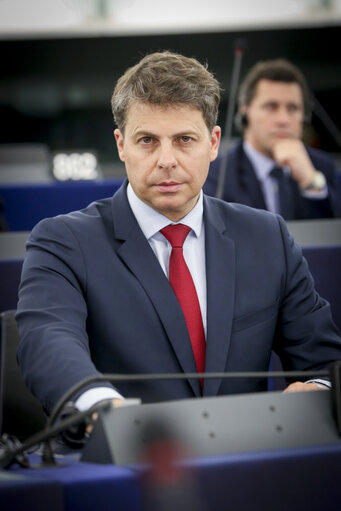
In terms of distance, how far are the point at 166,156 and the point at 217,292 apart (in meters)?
0.26

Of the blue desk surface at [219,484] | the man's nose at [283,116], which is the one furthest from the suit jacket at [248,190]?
the blue desk surface at [219,484]

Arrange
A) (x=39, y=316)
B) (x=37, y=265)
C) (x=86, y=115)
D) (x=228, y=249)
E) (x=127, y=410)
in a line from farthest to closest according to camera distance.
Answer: (x=86, y=115) → (x=228, y=249) → (x=37, y=265) → (x=39, y=316) → (x=127, y=410)

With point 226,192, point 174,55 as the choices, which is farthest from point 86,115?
point 174,55

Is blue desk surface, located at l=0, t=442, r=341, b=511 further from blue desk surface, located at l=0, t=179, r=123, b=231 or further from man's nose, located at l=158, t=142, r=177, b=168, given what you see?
blue desk surface, located at l=0, t=179, r=123, b=231

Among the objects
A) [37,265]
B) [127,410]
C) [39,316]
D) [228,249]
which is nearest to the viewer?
[127,410]

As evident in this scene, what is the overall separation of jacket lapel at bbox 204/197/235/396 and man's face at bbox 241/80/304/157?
1880mm

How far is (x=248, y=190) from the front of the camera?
3.24 metres

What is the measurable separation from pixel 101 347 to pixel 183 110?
0.44 m

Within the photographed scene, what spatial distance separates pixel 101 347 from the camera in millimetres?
1453

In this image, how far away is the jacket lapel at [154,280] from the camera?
1412mm

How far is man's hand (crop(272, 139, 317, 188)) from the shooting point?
3426 mm

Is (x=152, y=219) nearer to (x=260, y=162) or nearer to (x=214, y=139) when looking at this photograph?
(x=214, y=139)

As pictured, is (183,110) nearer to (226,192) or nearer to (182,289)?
(182,289)

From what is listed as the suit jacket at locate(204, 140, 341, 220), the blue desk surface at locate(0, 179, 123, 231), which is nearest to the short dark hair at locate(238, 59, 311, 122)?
the suit jacket at locate(204, 140, 341, 220)
